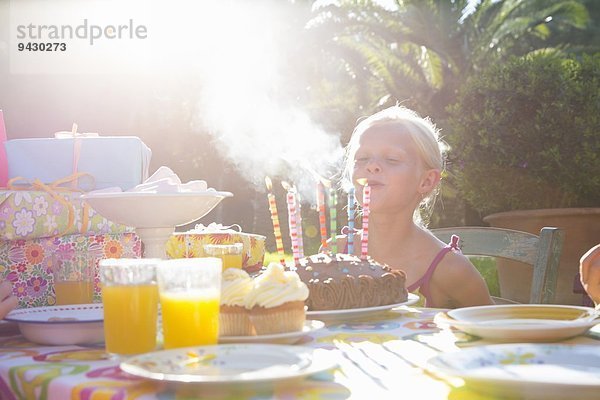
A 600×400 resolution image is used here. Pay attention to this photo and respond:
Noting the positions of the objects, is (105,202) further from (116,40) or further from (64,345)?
(116,40)

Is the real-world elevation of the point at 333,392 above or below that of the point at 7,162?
below

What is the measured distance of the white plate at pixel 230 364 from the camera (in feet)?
3.29

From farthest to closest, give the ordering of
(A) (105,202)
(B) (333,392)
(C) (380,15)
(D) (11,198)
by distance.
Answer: (C) (380,15), (D) (11,198), (A) (105,202), (B) (333,392)

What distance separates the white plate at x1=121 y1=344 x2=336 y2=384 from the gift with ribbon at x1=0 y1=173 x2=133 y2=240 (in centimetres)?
91

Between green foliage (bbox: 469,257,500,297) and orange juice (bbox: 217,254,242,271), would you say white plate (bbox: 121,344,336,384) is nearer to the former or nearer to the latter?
orange juice (bbox: 217,254,242,271)

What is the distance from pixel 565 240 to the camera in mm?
6477

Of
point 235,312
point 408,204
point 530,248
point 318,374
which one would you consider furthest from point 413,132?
point 318,374

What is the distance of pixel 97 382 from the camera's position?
1.09 metres

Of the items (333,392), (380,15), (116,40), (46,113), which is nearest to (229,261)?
(333,392)

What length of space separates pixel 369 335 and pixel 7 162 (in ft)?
4.08

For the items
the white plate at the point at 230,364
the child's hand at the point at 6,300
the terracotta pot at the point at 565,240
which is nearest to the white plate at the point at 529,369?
the white plate at the point at 230,364

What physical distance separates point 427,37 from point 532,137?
989 cm

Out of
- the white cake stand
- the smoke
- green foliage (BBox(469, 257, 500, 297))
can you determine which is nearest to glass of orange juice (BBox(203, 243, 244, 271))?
the white cake stand

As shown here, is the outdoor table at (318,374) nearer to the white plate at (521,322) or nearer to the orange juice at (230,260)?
the white plate at (521,322)
